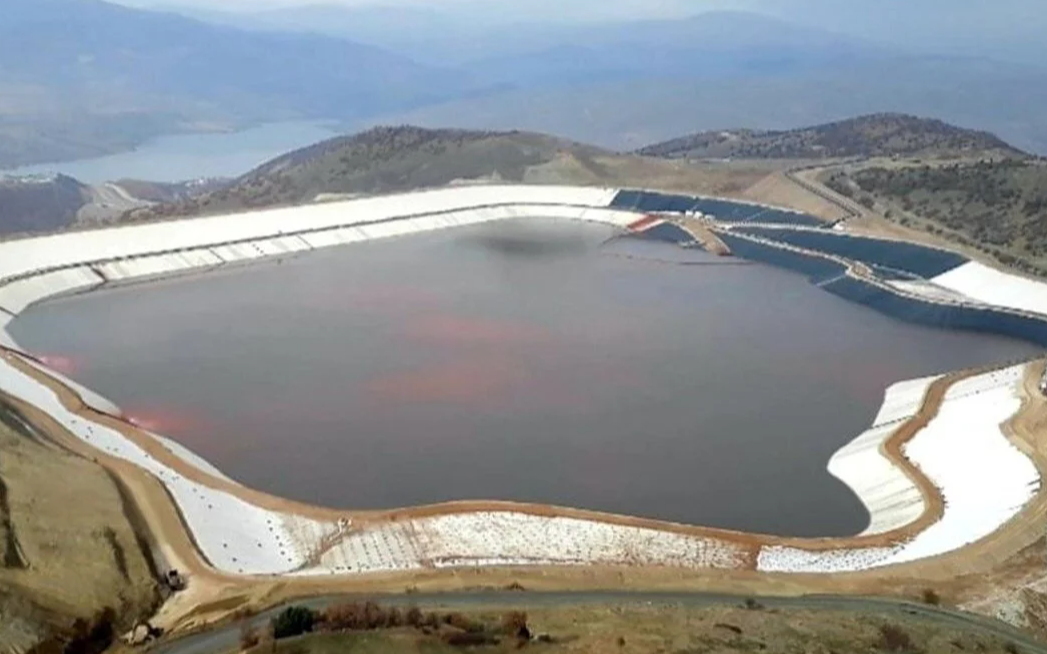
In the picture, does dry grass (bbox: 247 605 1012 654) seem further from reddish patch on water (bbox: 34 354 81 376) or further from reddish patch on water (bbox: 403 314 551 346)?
reddish patch on water (bbox: 34 354 81 376)

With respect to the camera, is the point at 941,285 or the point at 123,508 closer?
the point at 123,508

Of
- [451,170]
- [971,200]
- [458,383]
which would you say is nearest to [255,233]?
[451,170]

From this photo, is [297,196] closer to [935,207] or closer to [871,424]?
[935,207]

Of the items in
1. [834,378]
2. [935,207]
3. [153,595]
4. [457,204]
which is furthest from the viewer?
[457,204]

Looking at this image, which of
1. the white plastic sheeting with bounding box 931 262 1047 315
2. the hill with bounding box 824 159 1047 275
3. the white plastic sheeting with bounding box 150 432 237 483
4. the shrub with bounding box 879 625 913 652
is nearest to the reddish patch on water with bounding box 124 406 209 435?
the white plastic sheeting with bounding box 150 432 237 483

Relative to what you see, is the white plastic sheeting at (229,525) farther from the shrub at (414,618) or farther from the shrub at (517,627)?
the shrub at (517,627)

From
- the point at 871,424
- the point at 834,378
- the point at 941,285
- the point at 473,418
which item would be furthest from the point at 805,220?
the point at 473,418
